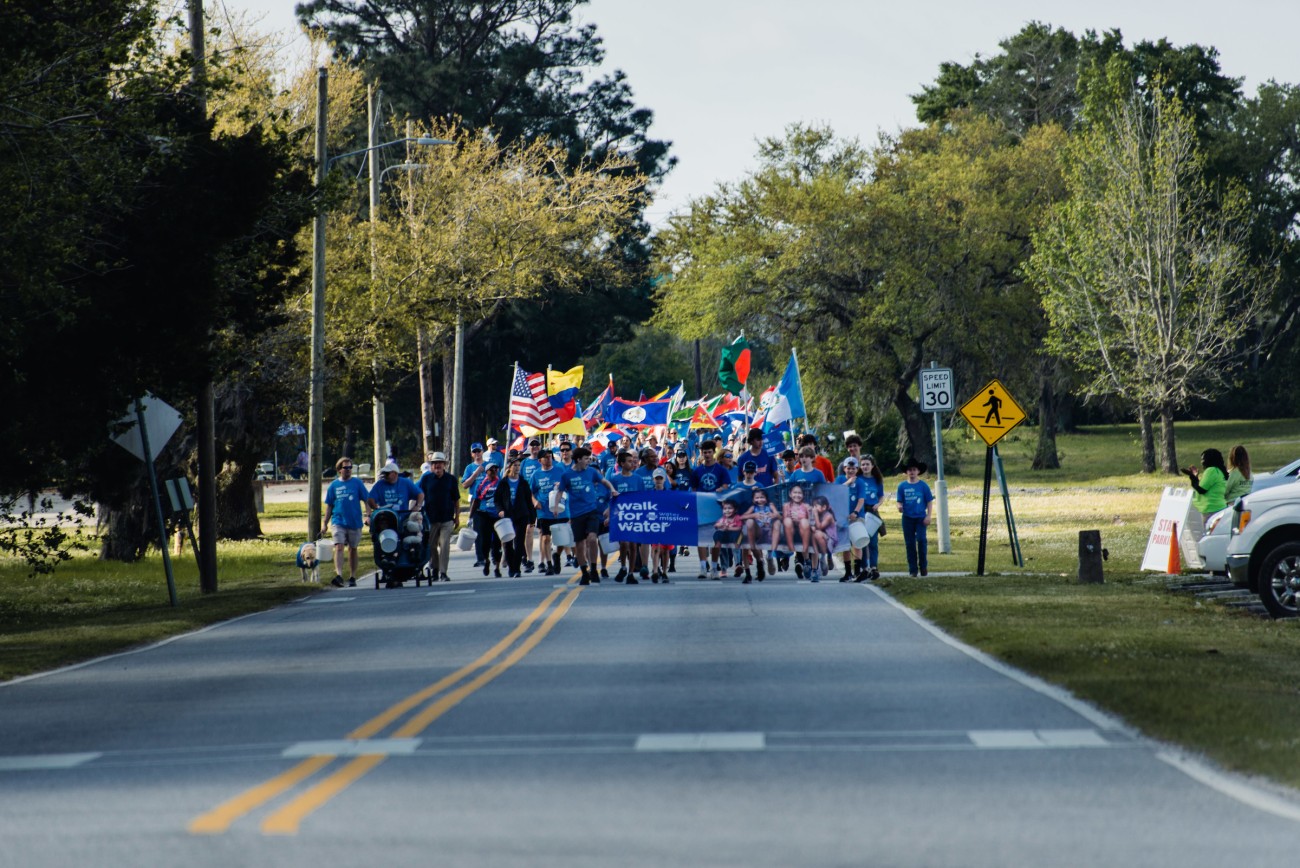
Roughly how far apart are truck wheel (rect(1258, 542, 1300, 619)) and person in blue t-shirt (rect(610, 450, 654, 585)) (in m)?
9.41

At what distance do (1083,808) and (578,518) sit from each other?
17.1 m

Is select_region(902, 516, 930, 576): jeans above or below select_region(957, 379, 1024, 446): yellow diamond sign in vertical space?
below

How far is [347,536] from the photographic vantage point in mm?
25828

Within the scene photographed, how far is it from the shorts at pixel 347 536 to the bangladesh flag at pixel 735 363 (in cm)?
2391

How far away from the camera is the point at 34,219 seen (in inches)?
739

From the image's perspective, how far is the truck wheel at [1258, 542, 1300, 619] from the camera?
17.6 meters

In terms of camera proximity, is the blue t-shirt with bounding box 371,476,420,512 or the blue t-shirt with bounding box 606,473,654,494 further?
the blue t-shirt with bounding box 606,473,654,494

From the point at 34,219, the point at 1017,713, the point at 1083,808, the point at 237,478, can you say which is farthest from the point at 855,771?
the point at 237,478

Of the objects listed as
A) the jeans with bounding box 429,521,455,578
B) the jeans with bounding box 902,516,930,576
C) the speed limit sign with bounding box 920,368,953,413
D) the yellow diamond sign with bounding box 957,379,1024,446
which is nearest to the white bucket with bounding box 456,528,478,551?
the jeans with bounding box 429,521,455,578

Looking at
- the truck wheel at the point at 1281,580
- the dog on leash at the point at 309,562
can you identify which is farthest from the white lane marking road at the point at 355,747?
the dog on leash at the point at 309,562

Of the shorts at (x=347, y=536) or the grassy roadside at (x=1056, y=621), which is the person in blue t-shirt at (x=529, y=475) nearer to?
the shorts at (x=347, y=536)

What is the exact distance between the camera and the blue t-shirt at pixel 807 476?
24.0 meters

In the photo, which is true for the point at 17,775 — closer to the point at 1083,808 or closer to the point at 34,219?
the point at 1083,808

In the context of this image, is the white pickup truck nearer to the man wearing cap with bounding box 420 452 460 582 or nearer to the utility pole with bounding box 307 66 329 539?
the man wearing cap with bounding box 420 452 460 582
